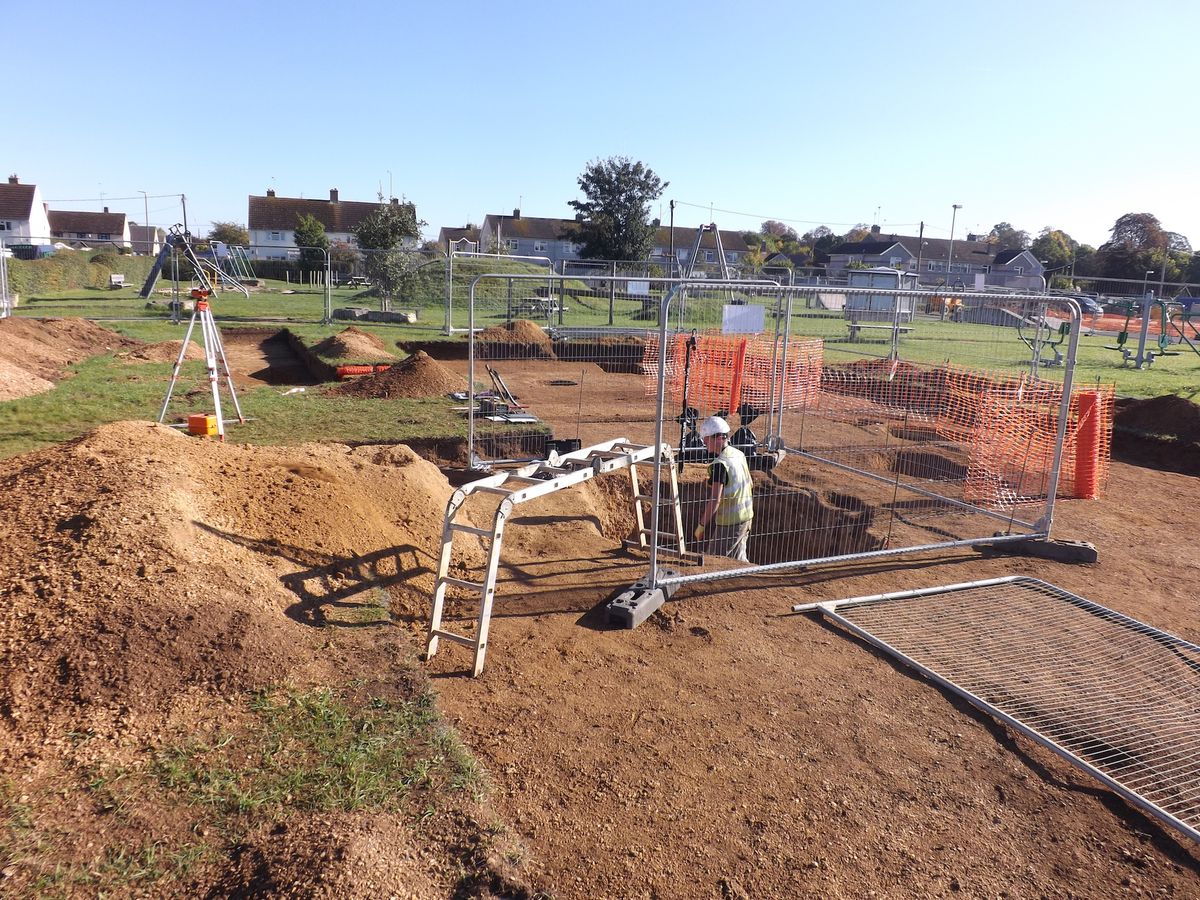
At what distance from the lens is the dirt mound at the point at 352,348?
61.9 feet

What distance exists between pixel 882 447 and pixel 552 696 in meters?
9.23

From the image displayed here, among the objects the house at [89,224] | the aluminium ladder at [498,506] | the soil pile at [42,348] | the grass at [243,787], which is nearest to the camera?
the grass at [243,787]

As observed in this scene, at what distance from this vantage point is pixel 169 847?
323 cm

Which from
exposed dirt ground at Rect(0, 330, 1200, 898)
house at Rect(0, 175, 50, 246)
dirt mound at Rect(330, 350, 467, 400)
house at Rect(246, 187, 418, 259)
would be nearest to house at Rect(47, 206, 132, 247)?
house at Rect(0, 175, 50, 246)

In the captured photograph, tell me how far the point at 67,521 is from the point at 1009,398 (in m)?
12.8

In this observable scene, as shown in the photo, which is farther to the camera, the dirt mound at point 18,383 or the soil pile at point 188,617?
the dirt mound at point 18,383

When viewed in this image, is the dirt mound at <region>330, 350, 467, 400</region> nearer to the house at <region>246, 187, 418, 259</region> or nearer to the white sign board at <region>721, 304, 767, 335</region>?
the white sign board at <region>721, 304, 767, 335</region>

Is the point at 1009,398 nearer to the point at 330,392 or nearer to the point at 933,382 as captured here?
the point at 933,382

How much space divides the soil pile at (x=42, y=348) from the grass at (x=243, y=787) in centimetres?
1157

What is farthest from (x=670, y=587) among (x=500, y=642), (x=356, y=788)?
(x=356, y=788)

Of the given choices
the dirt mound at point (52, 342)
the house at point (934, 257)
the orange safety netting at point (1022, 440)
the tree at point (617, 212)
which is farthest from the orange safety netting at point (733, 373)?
the house at point (934, 257)

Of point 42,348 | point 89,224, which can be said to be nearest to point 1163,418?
point 42,348

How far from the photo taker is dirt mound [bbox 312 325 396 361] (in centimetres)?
1888

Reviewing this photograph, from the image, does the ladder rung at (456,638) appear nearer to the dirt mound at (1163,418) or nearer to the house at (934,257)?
the dirt mound at (1163,418)
